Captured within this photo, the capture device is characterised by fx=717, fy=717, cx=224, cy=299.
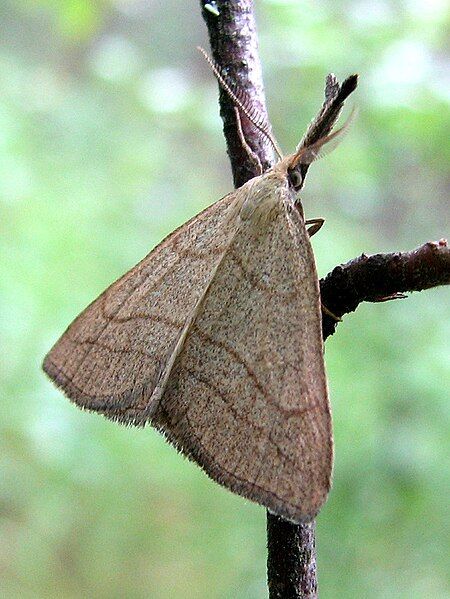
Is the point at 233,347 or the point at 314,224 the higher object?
the point at 314,224

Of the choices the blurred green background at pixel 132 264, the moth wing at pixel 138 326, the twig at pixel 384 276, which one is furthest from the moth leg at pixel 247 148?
the blurred green background at pixel 132 264

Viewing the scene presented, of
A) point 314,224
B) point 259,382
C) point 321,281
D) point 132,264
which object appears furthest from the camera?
point 132,264

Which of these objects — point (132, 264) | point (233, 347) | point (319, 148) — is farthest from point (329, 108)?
point (132, 264)

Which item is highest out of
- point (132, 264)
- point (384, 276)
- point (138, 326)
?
point (132, 264)

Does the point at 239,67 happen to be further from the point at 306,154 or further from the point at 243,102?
the point at 306,154

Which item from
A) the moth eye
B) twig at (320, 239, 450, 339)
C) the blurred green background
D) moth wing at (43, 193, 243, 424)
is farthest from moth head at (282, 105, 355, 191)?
the blurred green background

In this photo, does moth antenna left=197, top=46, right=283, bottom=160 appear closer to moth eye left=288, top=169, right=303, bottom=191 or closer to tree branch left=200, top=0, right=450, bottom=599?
tree branch left=200, top=0, right=450, bottom=599
